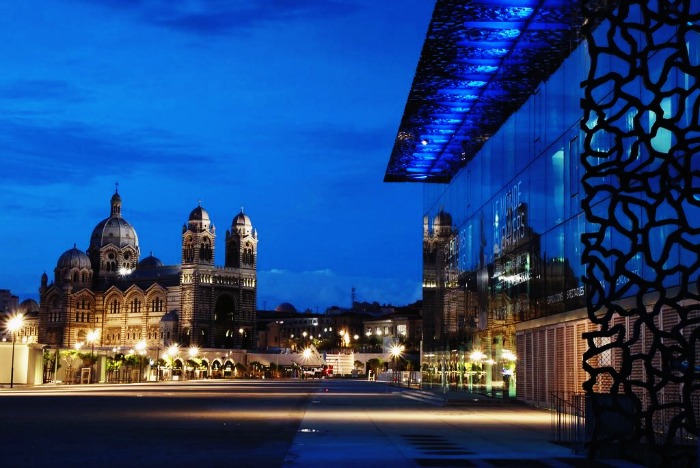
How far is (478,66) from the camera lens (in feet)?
133

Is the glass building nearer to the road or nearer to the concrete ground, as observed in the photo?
the concrete ground

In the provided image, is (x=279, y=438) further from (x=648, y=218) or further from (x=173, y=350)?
(x=173, y=350)

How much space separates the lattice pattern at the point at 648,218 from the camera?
622 inches

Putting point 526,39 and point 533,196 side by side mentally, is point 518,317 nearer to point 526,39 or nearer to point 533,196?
point 533,196

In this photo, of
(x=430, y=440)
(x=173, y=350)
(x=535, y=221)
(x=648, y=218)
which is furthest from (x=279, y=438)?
(x=173, y=350)

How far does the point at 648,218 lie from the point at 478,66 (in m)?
24.1

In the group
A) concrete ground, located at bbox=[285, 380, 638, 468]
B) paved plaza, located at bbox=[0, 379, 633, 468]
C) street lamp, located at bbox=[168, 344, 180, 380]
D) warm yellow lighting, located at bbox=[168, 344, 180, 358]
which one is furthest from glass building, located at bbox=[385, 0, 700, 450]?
warm yellow lighting, located at bbox=[168, 344, 180, 358]

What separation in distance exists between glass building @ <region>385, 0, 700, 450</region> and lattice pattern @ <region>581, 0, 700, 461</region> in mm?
85

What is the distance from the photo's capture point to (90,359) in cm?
10675

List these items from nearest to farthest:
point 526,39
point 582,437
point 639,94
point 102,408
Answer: point 582,437
point 639,94
point 526,39
point 102,408

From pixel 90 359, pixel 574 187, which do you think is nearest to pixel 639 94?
pixel 574 187

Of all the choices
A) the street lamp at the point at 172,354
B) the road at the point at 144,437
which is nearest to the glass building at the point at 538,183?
the road at the point at 144,437

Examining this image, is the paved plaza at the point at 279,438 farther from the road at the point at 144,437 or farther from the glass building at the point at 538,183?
the glass building at the point at 538,183

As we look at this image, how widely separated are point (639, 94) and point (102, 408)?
2232 centimetres
